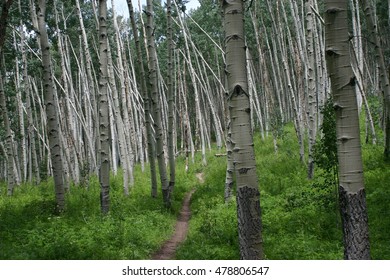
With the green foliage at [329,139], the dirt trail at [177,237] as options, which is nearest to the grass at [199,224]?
the dirt trail at [177,237]

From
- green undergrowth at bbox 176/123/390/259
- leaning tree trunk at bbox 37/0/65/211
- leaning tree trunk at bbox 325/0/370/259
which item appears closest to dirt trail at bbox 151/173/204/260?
green undergrowth at bbox 176/123/390/259

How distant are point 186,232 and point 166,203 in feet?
6.37

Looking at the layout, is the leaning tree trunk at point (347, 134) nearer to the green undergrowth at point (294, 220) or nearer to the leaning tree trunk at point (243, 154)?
the leaning tree trunk at point (243, 154)

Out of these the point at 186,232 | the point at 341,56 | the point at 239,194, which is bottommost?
the point at 186,232

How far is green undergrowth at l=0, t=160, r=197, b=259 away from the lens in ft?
22.0

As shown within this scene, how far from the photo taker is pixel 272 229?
7926mm

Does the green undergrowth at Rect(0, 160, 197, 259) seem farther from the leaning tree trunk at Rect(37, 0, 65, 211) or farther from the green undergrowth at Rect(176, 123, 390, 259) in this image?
the green undergrowth at Rect(176, 123, 390, 259)

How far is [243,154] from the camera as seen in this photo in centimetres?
398

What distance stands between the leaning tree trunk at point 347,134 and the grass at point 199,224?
273 cm

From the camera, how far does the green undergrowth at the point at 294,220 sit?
6703 millimetres

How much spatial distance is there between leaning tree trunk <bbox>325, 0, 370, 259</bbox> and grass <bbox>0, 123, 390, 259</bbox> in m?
2.73

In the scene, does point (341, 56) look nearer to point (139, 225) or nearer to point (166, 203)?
point (139, 225)

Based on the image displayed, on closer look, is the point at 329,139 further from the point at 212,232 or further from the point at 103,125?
the point at 103,125

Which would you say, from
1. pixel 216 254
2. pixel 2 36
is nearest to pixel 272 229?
pixel 216 254
